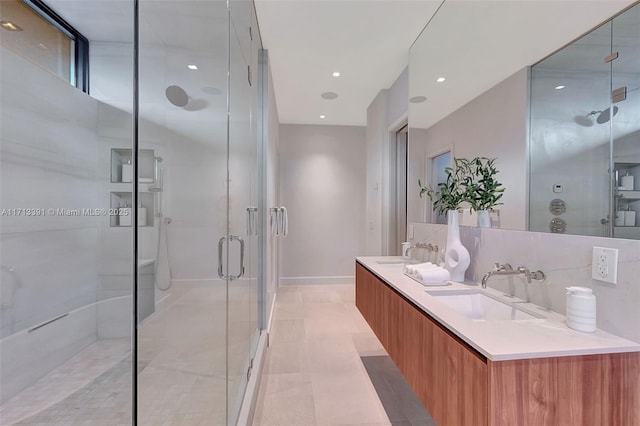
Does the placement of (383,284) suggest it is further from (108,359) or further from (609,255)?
(108,359)

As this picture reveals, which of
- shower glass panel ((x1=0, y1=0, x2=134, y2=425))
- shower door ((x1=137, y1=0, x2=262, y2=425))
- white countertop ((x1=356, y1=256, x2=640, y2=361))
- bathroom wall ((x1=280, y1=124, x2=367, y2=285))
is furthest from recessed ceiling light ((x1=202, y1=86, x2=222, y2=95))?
bathroom wall ((x1=280, y1=124, x2=367, y2=285))

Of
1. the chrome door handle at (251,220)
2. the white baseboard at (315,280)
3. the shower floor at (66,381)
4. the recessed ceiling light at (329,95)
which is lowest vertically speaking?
the white baseboard at (315,280)

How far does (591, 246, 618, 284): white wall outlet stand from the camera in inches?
38.4

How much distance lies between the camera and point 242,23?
173 centimetres

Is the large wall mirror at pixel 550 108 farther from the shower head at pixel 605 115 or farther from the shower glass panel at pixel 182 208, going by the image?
the shower glass panel at pixel 182 208

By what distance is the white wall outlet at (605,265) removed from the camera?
3.20 feet

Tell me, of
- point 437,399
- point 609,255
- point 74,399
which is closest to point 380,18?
point 609,255

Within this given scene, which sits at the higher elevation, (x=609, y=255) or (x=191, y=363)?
(x=609, y=255)

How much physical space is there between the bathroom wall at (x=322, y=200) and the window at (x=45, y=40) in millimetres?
4312

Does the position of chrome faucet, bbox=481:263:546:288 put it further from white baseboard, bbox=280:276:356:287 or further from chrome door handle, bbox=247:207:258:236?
white baseboard, bbox=280:276:356:287

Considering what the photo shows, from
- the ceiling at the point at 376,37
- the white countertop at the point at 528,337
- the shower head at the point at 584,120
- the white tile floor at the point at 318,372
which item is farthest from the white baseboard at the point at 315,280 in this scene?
the shower head at the point at 584,120

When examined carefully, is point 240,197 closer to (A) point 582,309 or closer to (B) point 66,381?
(B) point 66,381

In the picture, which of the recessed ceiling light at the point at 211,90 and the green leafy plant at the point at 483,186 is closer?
the recessed ceiling light at the point at 211,90

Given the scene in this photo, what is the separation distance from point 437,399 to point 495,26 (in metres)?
1.88
